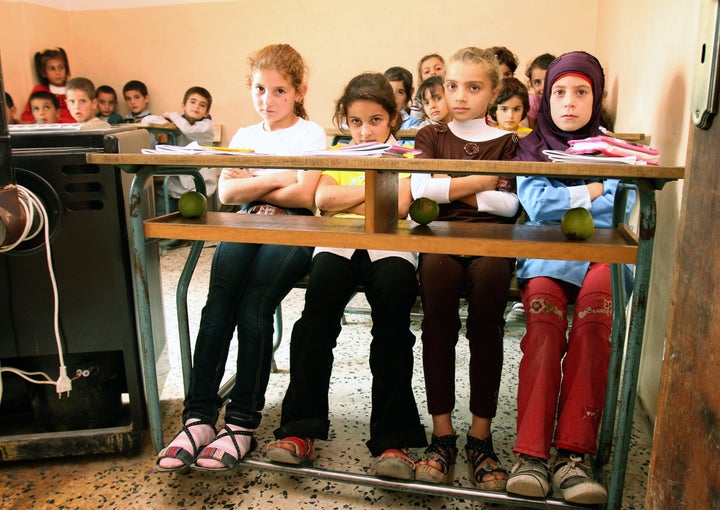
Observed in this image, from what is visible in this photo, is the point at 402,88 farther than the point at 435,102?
Yes

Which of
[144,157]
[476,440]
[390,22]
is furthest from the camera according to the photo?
[390,22]

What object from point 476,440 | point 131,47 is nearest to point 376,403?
point 476,440

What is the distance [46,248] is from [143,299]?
0.25 m

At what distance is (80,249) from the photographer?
141 centimetres

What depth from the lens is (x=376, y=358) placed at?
142 cm

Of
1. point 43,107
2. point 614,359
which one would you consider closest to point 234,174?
point 614,359

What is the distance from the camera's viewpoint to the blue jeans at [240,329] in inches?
58.1

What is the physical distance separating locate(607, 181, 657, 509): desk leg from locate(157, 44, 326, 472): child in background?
800 millimetres

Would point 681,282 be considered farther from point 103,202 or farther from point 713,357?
point 103,202

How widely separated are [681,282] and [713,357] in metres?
0.09

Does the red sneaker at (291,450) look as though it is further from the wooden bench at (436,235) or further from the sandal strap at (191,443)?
the sandal strap at (191,443)

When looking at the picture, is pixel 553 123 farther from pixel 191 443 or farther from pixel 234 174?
pixel 191 443

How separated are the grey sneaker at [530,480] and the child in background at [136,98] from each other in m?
4.60

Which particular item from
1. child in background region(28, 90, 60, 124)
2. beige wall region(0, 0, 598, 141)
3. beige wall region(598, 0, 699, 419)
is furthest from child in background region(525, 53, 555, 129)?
child in background region(28, 90, 60, 124)
